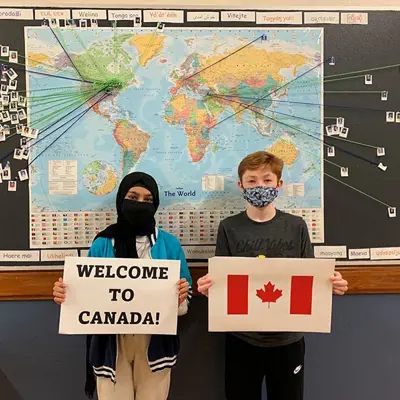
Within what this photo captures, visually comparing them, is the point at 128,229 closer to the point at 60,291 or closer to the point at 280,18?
the point at 60,291

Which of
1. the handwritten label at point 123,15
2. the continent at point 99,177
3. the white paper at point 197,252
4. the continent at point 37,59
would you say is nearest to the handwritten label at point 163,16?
the handwritten label at point 123,15

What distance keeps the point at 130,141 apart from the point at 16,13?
2.24 feet

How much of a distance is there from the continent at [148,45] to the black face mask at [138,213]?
62cm

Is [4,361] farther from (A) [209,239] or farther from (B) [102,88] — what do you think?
(B) [102,88]

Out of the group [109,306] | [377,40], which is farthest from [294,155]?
[109,306]

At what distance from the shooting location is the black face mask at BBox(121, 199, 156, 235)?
1.55 meters

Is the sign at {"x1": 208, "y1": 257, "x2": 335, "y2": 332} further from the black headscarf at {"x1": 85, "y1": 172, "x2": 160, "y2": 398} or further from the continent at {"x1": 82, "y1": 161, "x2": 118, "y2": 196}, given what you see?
the continent at {"x1": 82, "y1": 161, "x2": 118, "y2": 196}

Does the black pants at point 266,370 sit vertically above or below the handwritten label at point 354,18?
below

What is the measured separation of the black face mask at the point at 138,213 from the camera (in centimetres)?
155

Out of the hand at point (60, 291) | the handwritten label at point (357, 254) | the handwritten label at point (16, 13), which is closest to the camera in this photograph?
the hand at point (60, 291)

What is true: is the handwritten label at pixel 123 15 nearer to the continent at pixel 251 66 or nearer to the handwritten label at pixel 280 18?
the continent at pixel 251 66

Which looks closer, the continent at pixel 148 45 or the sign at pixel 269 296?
the sign at pixel 269 296

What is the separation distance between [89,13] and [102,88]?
305mm

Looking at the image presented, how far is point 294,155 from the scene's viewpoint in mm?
1856
